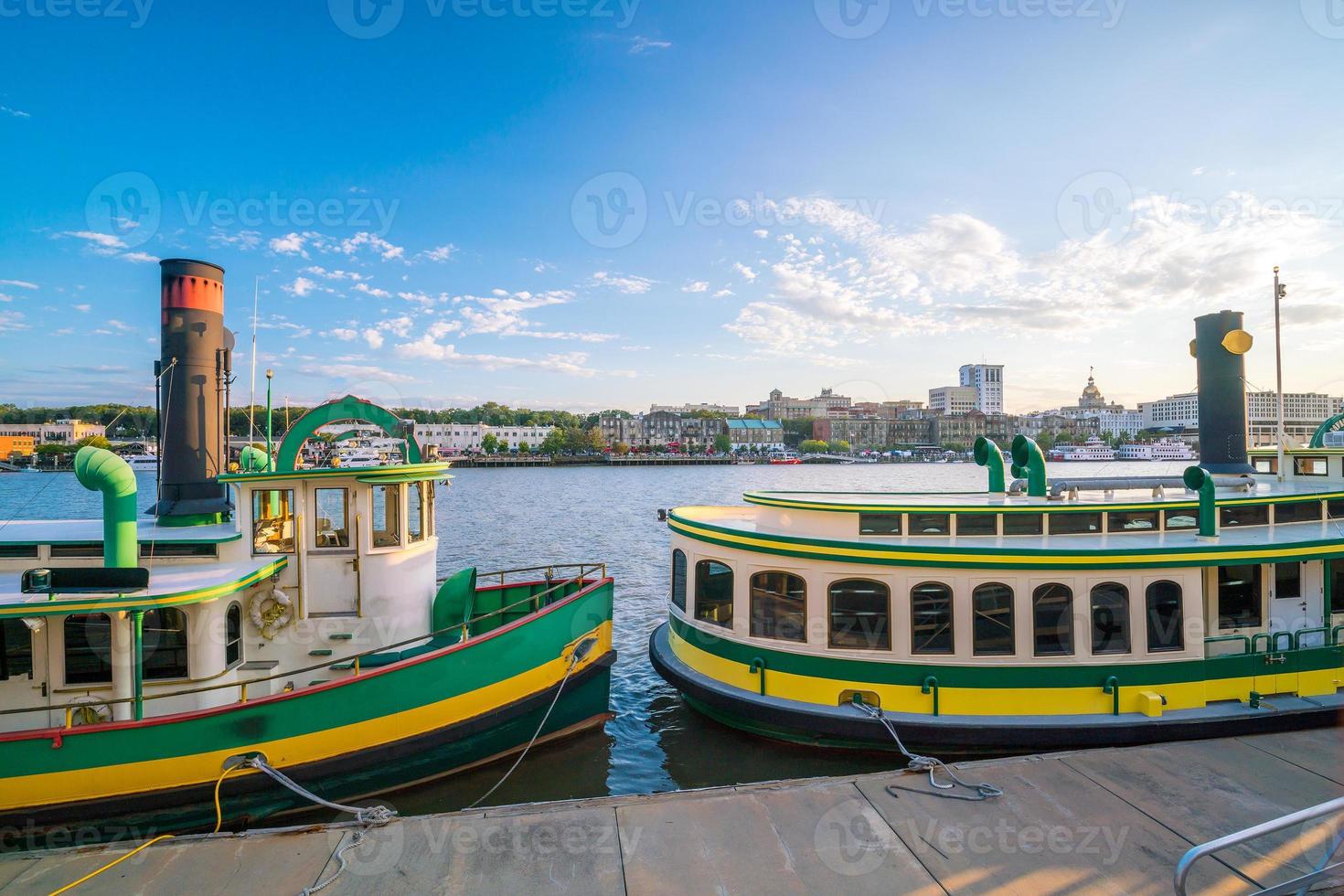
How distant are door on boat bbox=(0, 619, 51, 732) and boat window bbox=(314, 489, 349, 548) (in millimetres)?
3418

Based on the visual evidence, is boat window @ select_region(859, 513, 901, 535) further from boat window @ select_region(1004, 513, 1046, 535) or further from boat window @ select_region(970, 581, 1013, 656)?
boat window @ select_region(1004, 513, 1046, 535)

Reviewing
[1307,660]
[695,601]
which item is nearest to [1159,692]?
[1307,660]

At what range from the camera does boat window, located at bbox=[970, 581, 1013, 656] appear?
9.62 meters

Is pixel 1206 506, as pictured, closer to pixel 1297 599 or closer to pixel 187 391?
pixel 1297 599

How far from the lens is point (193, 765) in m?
8.35

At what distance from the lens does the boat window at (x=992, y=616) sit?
31.6 ft

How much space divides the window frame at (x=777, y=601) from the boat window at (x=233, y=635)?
7.58 metres

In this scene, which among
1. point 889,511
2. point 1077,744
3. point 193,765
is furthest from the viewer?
point 889,511

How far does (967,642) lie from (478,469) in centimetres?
13327

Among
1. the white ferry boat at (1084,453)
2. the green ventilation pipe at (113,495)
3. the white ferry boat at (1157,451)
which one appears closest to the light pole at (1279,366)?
the green ventilation pipe at (113,495)

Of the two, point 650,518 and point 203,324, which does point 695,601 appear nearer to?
point 203,324

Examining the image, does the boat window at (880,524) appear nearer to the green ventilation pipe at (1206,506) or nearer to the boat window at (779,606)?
the boat window at (779,606)

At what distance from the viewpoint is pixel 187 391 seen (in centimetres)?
1259

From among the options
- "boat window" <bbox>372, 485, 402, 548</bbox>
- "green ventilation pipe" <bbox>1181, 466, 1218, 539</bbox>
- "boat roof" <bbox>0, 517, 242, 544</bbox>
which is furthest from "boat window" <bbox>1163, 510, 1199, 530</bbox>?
"boat roof" <bbox>0, 517, 242, 544</bbox>
